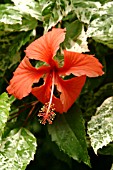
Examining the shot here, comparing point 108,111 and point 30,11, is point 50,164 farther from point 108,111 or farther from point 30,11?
point 30,11

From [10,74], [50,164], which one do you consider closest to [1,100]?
[10,74]

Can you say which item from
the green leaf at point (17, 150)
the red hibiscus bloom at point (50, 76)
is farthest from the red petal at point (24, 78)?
the green leaf at point (17, 150)

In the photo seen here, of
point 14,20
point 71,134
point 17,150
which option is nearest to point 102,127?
point 71,134

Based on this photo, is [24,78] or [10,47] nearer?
[24,78]

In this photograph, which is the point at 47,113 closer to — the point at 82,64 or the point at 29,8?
the point at 82,64

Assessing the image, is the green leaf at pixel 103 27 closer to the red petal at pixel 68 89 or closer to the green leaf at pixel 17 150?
the red petal at pixel 68 89

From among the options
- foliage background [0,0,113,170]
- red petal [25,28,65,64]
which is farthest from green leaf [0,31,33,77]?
red petal [25,28,65,64]

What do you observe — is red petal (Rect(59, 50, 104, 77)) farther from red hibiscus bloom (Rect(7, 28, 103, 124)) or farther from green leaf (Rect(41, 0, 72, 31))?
green leaf (Rect(41, 0, 72, 31))
